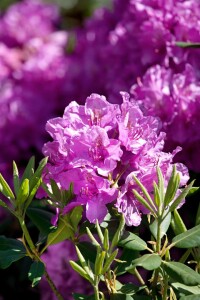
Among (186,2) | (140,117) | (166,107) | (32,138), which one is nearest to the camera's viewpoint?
(140,117)

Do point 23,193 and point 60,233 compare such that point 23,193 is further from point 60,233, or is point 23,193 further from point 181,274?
point 181,274

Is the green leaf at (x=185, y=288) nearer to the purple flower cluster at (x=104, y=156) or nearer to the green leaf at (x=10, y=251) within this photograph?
the purple flower cluster at (x=104, y=156)

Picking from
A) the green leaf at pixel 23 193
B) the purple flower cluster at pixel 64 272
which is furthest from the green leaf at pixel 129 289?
the purple flower cluster at pixel 64 272

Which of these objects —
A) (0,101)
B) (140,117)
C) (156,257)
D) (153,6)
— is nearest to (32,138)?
(0,101)

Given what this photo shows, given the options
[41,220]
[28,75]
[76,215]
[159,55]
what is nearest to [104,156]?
[76,215]

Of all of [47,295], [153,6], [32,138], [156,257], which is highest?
[153,6]

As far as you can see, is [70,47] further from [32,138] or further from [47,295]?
[47,295]

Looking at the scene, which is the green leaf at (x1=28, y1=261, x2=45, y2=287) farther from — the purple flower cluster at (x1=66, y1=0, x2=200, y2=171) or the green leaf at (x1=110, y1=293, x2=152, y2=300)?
the purple flower cluster at (x1=66, y1=0, x2=200, y2=171)
